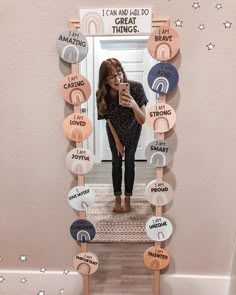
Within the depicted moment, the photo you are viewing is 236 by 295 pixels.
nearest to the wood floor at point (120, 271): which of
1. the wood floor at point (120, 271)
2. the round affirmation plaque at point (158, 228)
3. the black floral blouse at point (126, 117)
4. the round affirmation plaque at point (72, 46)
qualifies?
the wood floor at point (120, 271)

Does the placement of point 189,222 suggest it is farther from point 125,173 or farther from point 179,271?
point 125,173

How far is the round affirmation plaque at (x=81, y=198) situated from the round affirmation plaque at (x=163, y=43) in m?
Answer: 0.58

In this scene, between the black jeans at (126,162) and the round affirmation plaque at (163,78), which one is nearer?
the round affirmation plaque at (163,78)

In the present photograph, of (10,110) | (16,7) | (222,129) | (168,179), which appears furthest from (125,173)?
(16,7)

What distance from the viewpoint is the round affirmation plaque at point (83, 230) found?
4.27 ft

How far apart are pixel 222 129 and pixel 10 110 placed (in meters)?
0.86

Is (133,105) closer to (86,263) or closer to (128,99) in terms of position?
(128,99)

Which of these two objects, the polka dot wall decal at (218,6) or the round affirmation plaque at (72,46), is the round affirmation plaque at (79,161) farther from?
the polka dot wall decal at (218,6)

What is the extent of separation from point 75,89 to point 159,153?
1.33ft

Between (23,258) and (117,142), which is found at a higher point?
(117,142)

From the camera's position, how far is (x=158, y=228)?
4.22ft

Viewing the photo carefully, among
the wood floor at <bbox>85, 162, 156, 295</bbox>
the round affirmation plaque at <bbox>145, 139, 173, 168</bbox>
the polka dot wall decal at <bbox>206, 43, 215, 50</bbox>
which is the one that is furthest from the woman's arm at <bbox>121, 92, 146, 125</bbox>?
the wood floor at <bbox>85, 162, 156, 295</bbox>

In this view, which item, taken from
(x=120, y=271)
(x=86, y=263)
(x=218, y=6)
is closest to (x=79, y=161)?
(x=86, y=263)

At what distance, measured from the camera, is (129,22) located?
3.77ft
